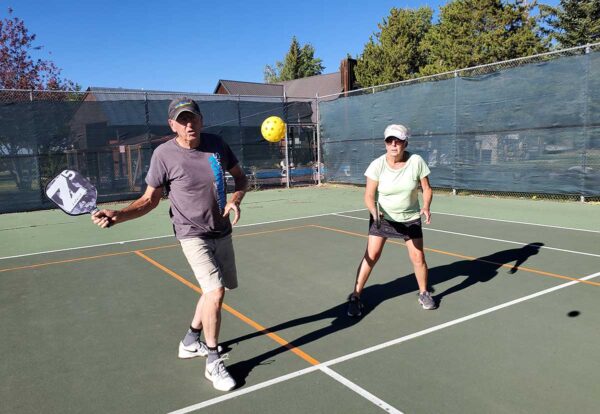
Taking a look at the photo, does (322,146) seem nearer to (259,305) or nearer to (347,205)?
(347,205)

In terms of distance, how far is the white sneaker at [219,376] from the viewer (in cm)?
308

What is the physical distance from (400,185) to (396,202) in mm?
167

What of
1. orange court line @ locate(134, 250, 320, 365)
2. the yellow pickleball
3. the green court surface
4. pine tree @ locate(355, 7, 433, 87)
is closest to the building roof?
pine tree @ locate(355, 7, 433, 87)

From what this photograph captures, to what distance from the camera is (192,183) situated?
3.07 meters

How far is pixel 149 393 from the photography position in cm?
309

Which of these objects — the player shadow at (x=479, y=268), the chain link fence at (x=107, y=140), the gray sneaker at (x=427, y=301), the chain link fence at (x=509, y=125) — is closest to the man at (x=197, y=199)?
the gray sneaker at (x=427, y=301)

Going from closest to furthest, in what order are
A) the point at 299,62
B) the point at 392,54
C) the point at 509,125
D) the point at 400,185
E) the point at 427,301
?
the point at 400,185 → the point at 427,301 → the point at 509,125 → the point at 392,54 → the point at 299,62

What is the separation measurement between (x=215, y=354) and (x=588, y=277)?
14.7 ft

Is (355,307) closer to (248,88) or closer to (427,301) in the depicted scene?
(427,301)

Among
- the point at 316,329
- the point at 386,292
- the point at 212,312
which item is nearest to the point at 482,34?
the point at 386,292

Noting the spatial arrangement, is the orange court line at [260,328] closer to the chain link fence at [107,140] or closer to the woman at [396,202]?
the woman at [396,202]

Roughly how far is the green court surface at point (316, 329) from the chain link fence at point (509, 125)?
3.80m

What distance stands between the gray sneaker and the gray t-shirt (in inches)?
91.8

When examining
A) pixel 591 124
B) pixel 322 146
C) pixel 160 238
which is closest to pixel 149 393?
pixel 160 238
